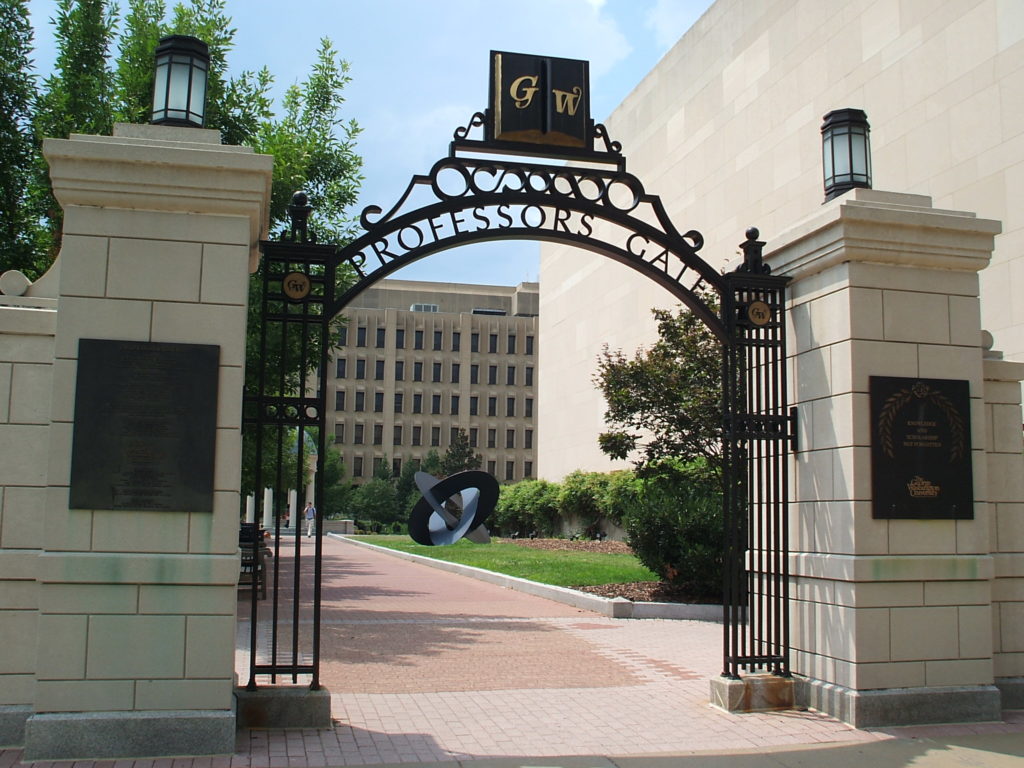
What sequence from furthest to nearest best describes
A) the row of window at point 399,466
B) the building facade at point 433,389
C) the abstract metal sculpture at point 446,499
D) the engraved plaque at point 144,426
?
the building facade at point 433,389 → the row of window at point 399,466 → the abstract metal sculpture at point 446,499 → the engraved plaque at point 144,426

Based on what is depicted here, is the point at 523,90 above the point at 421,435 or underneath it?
underneath

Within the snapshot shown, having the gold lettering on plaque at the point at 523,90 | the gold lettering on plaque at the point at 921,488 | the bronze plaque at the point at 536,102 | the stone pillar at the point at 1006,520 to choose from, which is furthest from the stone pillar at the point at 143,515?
the stone pillar at the point at 1006,520

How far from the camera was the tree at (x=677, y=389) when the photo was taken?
1742 centimetres

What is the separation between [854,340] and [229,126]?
11.6 m

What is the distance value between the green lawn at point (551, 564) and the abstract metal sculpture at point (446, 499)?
0.55 m

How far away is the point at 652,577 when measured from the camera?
18.6 metres

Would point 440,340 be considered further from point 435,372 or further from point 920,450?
point 920,450

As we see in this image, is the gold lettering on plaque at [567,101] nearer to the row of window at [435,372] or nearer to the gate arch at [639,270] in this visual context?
the gate arch at [639,270]

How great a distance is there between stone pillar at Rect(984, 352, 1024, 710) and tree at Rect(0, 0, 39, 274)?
12.9 m

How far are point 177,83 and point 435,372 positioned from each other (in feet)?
273

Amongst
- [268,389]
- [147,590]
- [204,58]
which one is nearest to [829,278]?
[204,58]

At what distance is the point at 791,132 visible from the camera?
26.4 metres

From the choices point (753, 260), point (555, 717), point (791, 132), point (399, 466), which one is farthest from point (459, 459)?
point (555, 717)

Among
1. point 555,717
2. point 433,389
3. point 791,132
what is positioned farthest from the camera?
point 433,389
